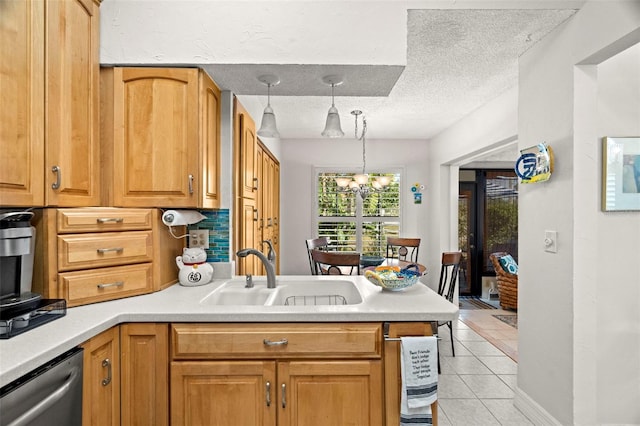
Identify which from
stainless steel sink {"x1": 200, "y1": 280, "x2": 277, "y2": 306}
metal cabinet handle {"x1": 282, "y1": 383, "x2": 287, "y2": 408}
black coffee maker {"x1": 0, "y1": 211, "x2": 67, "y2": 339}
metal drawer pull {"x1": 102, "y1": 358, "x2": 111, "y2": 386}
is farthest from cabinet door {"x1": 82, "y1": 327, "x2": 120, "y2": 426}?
metal cabinet handle {"x1": 282, "y1": 383, "x2": 287, "y2": 408}

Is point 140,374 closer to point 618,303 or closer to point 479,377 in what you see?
point 618,303

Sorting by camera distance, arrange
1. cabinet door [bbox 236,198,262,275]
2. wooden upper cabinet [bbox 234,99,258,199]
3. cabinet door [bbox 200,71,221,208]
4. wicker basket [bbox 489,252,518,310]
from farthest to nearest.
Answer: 1. wicker basket [bbox 489,252,518,310]
2. cabinet door [bbox 236,198,262,275]
3. wooden upper cabinet [bbox 234,99,258,199]
4. cabinet door [bbox 200,71,221,208]

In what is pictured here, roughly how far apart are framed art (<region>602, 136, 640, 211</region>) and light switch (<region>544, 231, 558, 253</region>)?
0.27 m

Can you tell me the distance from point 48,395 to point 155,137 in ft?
4.08

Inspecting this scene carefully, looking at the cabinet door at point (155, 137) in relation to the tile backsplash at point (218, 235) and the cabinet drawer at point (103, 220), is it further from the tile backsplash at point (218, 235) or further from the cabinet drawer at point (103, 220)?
the tile backsplash at point (218, 235)

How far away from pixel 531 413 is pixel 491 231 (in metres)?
4.09

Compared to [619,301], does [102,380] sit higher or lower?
lower

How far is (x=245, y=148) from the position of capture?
2684 mm

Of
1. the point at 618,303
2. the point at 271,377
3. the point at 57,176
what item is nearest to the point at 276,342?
the point at 271,377

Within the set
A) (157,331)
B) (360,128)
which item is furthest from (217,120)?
(360,128)

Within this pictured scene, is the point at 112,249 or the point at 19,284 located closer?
the point at 19,284

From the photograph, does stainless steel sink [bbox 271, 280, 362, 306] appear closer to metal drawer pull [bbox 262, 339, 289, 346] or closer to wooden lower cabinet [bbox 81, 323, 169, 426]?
metal drawer pull [bbox 262, 339, 289, 346]

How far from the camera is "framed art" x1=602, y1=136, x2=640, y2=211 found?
74.1 inches

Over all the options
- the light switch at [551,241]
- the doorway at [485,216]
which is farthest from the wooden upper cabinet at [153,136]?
the doorway at [485,216]
